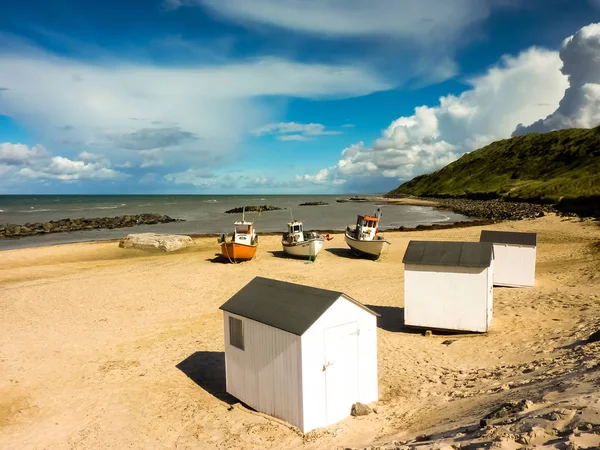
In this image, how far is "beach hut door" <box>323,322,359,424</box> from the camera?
9414 millimetres

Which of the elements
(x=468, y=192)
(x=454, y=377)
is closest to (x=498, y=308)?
(x=454, y=377)

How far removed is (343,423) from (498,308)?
10.6 m

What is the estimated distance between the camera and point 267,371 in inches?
385

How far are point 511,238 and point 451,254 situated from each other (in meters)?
7.28

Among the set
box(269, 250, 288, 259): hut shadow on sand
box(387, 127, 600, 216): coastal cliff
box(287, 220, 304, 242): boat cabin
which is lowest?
box(269, 250, 288, 259): hut shadow on sand

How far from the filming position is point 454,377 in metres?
11.5

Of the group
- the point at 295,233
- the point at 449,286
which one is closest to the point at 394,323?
the point at 449,286

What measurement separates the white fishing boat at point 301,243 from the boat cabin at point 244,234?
2.69m

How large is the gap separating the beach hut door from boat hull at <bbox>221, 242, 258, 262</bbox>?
789 inches

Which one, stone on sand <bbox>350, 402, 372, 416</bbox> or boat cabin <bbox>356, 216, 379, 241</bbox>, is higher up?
boat cabin <bbox>356, 216, 379, 241</bbox>

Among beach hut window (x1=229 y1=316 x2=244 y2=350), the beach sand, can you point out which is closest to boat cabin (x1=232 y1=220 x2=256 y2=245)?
the beach sand

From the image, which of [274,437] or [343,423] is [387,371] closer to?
[343,423]

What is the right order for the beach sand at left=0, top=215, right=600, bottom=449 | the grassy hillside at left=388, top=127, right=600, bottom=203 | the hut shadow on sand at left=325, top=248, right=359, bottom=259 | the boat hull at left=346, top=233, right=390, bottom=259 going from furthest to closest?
the grassy hillside at left=388, top=127, right=600, bottom=203, the hut shadow on sand at left=325, top=248, right=359, bottom=259, the boat hull at left=346, top=233, right=390, bottom=259, the beach sand at left=0, top=215, right=600, bottom=449

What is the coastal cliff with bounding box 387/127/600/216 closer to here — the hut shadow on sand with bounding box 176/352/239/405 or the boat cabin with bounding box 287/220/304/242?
the boat cabin with bounding box 287/220/304/242
